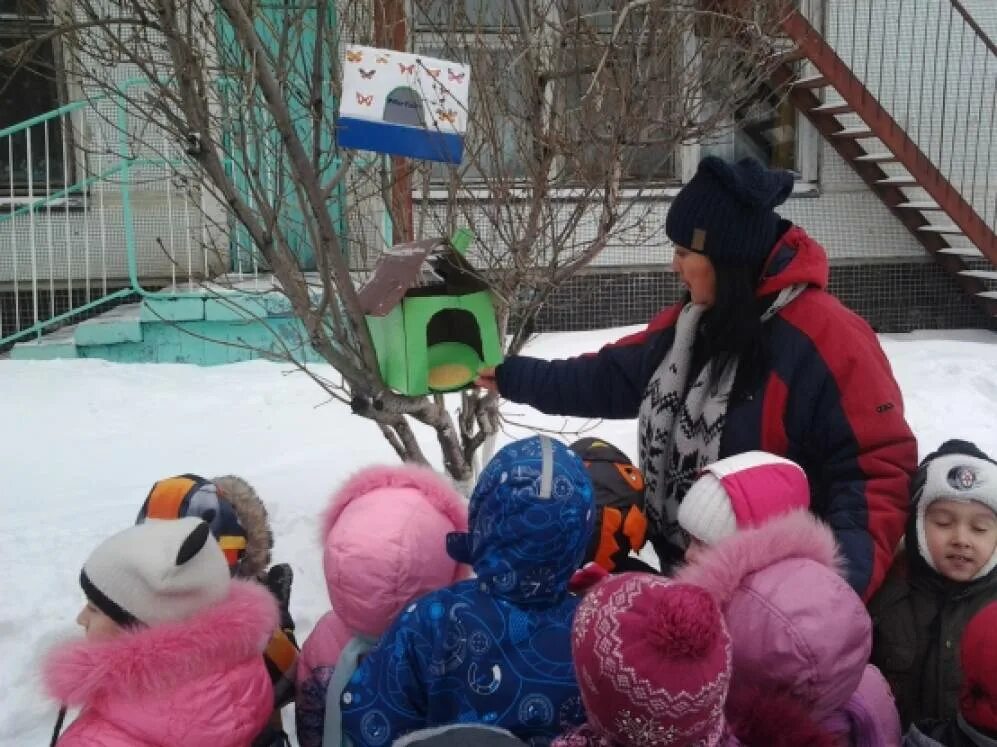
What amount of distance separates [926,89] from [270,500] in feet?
21.3

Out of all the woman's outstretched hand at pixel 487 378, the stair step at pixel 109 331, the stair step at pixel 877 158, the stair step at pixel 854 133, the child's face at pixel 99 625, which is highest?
the stair step at pixel 854 133

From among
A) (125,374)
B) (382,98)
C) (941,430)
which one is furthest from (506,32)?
(125,374)

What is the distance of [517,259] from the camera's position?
111 inches

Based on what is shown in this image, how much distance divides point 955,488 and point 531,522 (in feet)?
3.12

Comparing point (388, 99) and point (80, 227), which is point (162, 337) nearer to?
point (80, 227)

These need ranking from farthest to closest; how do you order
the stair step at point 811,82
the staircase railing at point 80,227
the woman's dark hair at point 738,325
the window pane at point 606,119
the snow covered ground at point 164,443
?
the stair step at point 811,82 < the staircase railing at point 80,227 < the snow covered ground at point 164,443 < the window pane at point 606,119 < the woman's dark hair at point 738,325

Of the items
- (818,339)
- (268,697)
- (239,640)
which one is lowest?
Answer: (268,697)

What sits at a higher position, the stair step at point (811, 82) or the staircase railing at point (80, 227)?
the stair step at point (811, 82)

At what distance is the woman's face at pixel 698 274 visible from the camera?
204cm

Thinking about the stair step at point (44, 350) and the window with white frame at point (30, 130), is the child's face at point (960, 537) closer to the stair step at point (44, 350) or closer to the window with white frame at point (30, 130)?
the stair step at point (44, 350)

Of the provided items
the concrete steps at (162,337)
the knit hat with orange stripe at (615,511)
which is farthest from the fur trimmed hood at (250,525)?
the concrete steps at (162,337)

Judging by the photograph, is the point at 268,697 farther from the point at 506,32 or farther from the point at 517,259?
the point at 506,32

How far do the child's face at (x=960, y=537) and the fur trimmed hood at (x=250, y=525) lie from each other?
1.47 metres

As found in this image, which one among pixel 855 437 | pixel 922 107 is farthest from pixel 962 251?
pixel 855 437
